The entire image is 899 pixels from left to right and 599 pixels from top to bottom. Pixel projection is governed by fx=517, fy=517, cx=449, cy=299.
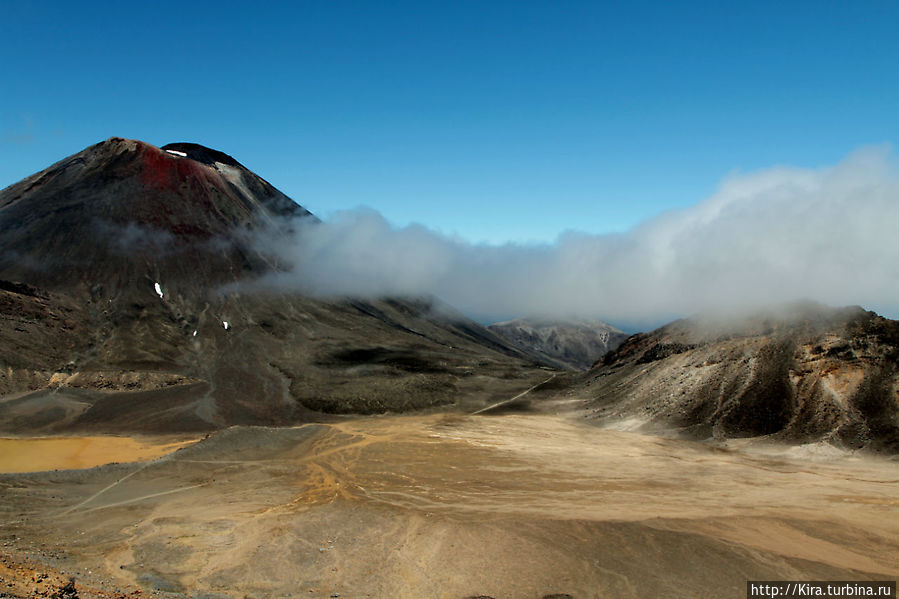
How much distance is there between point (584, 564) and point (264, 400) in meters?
46.0

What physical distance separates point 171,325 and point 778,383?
74204mm

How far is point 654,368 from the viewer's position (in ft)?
179

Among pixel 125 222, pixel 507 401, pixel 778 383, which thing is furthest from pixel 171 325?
pixel 778 383

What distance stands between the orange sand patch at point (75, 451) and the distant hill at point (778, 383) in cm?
3899

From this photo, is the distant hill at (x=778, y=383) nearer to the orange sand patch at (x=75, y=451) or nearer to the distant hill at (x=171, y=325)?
the distant hill at (x=171, y=325)

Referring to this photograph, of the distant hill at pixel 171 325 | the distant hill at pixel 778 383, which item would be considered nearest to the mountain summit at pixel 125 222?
the distant hill at pixel 171 325

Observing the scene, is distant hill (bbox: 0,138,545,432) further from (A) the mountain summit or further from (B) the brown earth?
(B) the brown earth

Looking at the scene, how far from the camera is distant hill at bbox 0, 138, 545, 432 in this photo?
53406 millimetres

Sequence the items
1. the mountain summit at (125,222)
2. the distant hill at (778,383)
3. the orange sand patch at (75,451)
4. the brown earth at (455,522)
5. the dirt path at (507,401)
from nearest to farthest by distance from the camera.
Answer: the brown earth at (455,522), the orange sand patch at (75,451), the distant hill at (778,383), the dirt path at (507,401), the mountain summit at (125,222)

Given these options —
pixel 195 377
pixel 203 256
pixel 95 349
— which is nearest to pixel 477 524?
pixel 195 377

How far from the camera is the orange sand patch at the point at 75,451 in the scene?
32656mm

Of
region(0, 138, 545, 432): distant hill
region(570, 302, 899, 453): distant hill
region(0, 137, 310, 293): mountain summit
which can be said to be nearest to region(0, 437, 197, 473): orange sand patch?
region(0, 138, 545, 432): distant hill

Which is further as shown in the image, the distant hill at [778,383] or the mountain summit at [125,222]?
the mountain summit at [125,222]

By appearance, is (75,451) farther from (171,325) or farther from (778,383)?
(778,383)
